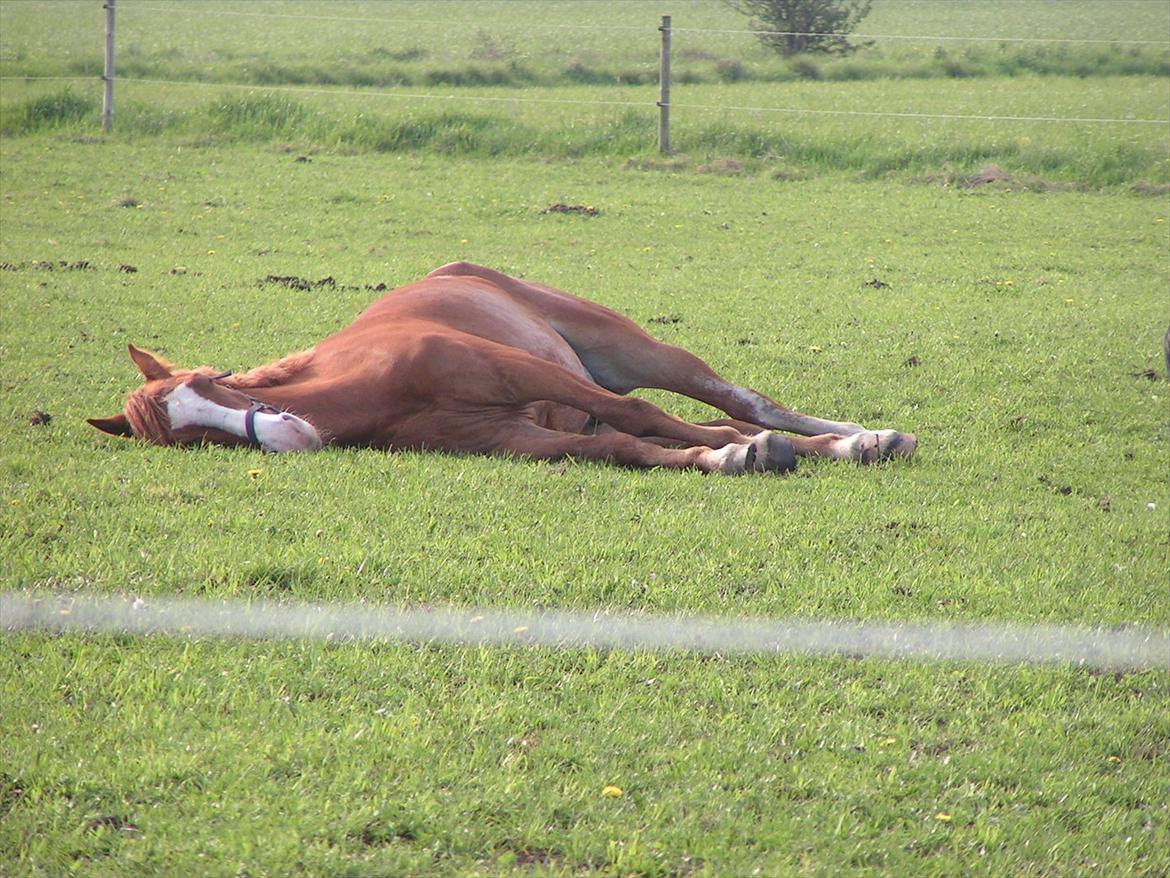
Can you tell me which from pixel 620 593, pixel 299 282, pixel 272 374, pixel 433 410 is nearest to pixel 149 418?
pixel 272 374

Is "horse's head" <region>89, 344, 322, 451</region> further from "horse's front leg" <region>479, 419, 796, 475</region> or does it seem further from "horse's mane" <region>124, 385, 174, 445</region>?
"horse's front leg" <region>479, 419, 796, 475</region>

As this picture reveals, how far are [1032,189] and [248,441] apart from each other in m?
13.6

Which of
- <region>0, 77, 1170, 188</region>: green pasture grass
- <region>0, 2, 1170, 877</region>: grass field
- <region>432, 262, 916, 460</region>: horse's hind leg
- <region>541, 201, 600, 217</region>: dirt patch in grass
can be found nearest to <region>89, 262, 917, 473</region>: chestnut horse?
<region>0, 2, 1170, 877</region>: grass field

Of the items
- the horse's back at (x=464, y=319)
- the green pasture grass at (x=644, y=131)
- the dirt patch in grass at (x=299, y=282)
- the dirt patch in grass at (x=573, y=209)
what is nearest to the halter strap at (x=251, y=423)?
the horse's back at (x=464, y=319)

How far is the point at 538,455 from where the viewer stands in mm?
6258

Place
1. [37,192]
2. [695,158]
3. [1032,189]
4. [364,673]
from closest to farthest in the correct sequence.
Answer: [364,673] → [37,192] → [1032,189] → [695,158]

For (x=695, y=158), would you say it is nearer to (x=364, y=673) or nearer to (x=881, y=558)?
(x=881, y=558)

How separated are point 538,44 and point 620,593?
35.5 metres

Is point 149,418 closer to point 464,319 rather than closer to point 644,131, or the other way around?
point 464,319

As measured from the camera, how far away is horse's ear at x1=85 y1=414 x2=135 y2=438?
6.20m

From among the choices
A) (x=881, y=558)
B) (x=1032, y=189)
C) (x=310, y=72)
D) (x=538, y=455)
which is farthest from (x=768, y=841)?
(x=310, y=72)

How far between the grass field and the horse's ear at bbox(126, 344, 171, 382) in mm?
379

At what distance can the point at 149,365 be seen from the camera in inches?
247

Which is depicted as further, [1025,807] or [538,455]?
[538,455]
